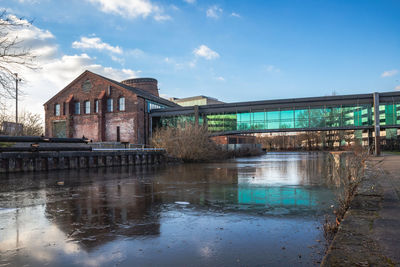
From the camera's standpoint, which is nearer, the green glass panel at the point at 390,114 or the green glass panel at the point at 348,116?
the green glass panel at the point at 390,114

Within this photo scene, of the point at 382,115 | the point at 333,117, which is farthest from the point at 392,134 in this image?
the point at 333,117

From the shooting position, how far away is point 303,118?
3409 centimetres

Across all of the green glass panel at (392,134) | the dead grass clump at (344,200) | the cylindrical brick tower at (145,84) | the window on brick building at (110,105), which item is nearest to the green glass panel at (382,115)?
the green glass panel at (392,134)

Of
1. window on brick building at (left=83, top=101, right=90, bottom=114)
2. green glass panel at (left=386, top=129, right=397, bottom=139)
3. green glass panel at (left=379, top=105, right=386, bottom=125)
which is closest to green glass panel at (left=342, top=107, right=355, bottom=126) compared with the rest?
green glass panel at (left=379, top=105, right=386, bottom=125)

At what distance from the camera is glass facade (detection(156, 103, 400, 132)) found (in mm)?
32219

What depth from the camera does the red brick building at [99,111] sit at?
130 ft

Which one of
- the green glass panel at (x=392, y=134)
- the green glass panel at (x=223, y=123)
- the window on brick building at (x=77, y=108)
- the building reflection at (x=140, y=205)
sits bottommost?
the building reflection at (x=140, y=205)

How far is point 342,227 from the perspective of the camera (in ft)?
12.7

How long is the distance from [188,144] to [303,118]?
14.1 metres

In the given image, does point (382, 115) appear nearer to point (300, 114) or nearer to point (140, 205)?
point (300, 114)

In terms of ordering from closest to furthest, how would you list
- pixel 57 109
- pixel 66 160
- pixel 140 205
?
pixel 140 205 < pixel 66 160 < pixel 57 109

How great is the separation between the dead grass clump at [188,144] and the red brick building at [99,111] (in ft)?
36.6

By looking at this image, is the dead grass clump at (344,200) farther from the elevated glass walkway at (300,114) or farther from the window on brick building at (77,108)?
the window on brick building at (77,108)

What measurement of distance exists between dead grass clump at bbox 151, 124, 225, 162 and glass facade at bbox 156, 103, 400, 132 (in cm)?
275
